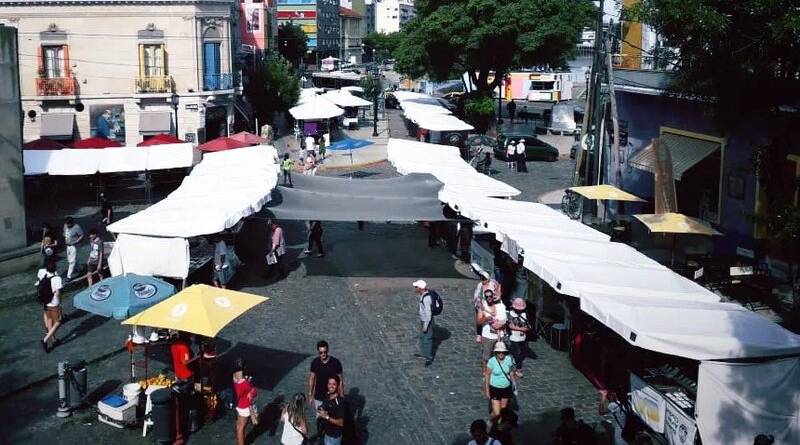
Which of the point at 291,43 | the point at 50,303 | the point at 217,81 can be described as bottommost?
the point at 50,303

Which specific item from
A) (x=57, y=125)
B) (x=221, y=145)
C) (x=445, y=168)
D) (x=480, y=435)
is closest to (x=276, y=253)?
(x=445, y=168)

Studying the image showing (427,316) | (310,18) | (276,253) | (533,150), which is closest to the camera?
(427,316)

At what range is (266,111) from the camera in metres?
47.6

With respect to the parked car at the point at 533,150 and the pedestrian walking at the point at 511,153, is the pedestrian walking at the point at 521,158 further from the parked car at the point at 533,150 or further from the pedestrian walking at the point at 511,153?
the parked car at the point at 533,150

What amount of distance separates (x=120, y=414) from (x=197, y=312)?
1.76m

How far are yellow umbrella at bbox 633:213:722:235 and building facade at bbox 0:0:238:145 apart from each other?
2645 centimetres

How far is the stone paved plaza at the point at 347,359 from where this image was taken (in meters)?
11.5

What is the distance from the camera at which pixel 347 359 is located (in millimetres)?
14008

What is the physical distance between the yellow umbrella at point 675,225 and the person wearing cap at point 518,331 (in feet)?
18.5

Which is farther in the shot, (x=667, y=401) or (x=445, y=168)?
(x=445, y=168)

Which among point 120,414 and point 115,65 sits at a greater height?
point 115,65

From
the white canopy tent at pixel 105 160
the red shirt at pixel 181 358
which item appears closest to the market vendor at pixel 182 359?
the red shirt at pixel 181 358

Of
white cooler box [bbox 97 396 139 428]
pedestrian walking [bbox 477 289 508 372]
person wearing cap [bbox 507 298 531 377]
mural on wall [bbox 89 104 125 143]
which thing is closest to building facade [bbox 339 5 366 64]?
mural on wall [bbox 89 104 125 143]

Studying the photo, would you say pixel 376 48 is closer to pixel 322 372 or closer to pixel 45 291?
pixel 45 291
